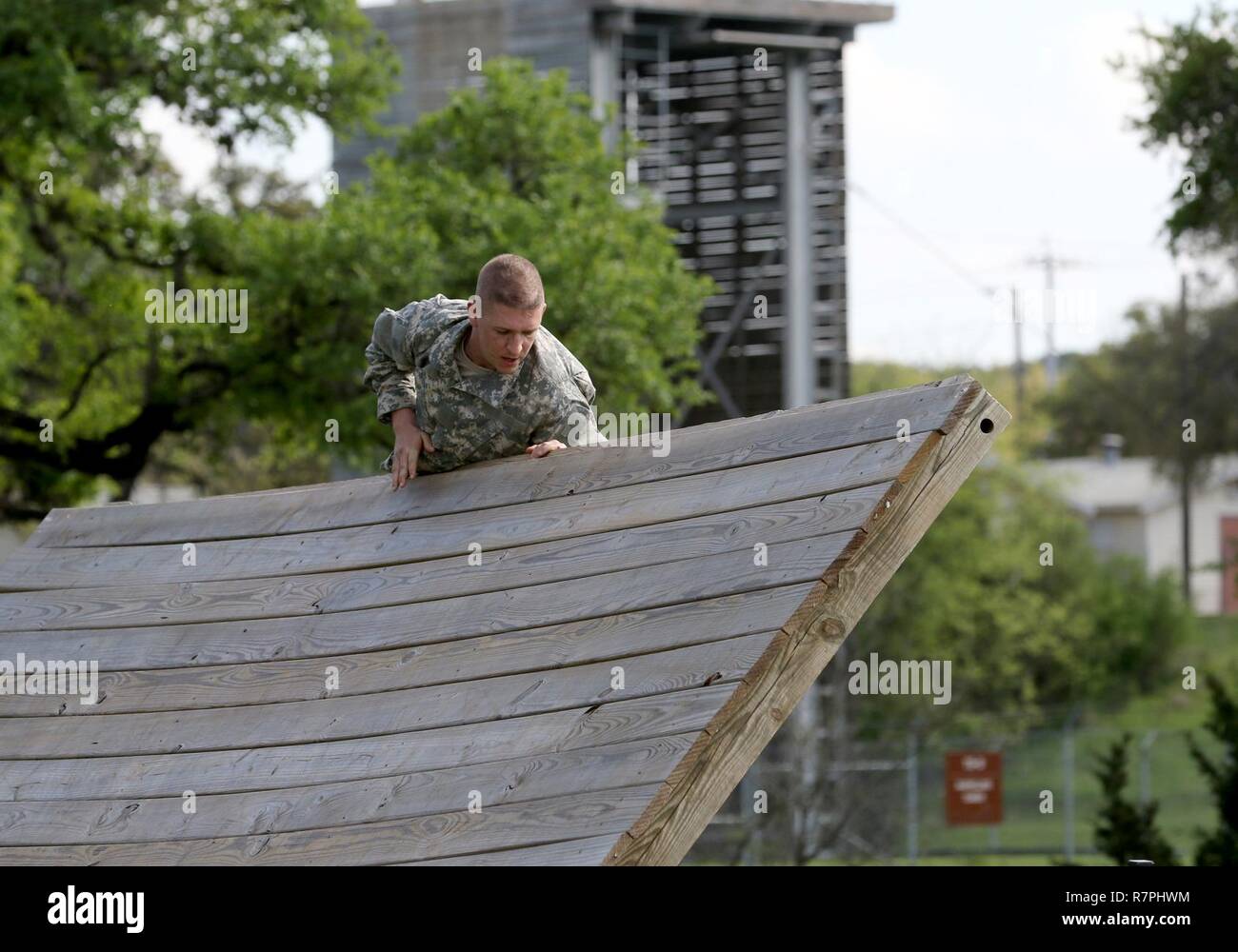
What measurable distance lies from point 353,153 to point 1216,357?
3537 centimetres

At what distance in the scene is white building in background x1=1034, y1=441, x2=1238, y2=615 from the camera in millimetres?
61188

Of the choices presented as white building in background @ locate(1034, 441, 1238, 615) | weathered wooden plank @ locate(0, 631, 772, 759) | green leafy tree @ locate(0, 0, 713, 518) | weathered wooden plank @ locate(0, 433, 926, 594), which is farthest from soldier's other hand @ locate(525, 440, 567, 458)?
white building in background @ locate(1034, 441, 1238, 615)

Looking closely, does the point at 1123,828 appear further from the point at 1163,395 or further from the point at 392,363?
the point at 1163,395

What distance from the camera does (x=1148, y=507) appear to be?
202ft

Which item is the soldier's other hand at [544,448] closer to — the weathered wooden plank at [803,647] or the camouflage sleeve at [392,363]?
the camouflage sleeve at [392,363]

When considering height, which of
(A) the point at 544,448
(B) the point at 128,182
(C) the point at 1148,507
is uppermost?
(B) the point at 128,182

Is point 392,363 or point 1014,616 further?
point 1014,616

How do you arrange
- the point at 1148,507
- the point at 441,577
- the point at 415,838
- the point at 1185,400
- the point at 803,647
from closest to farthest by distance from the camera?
the point at 415,838 < the point at 803,647 < the point at 441,577 < the point at 1185,400 < the point at 1148,507

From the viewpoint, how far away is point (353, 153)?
89.2 feet

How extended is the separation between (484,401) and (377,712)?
57.1 inches

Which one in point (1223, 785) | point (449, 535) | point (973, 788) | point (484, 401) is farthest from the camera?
point (973, 788)

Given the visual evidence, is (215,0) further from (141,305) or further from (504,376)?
(504,376)

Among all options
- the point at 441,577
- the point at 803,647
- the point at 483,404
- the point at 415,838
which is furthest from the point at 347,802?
the point at 483,404
